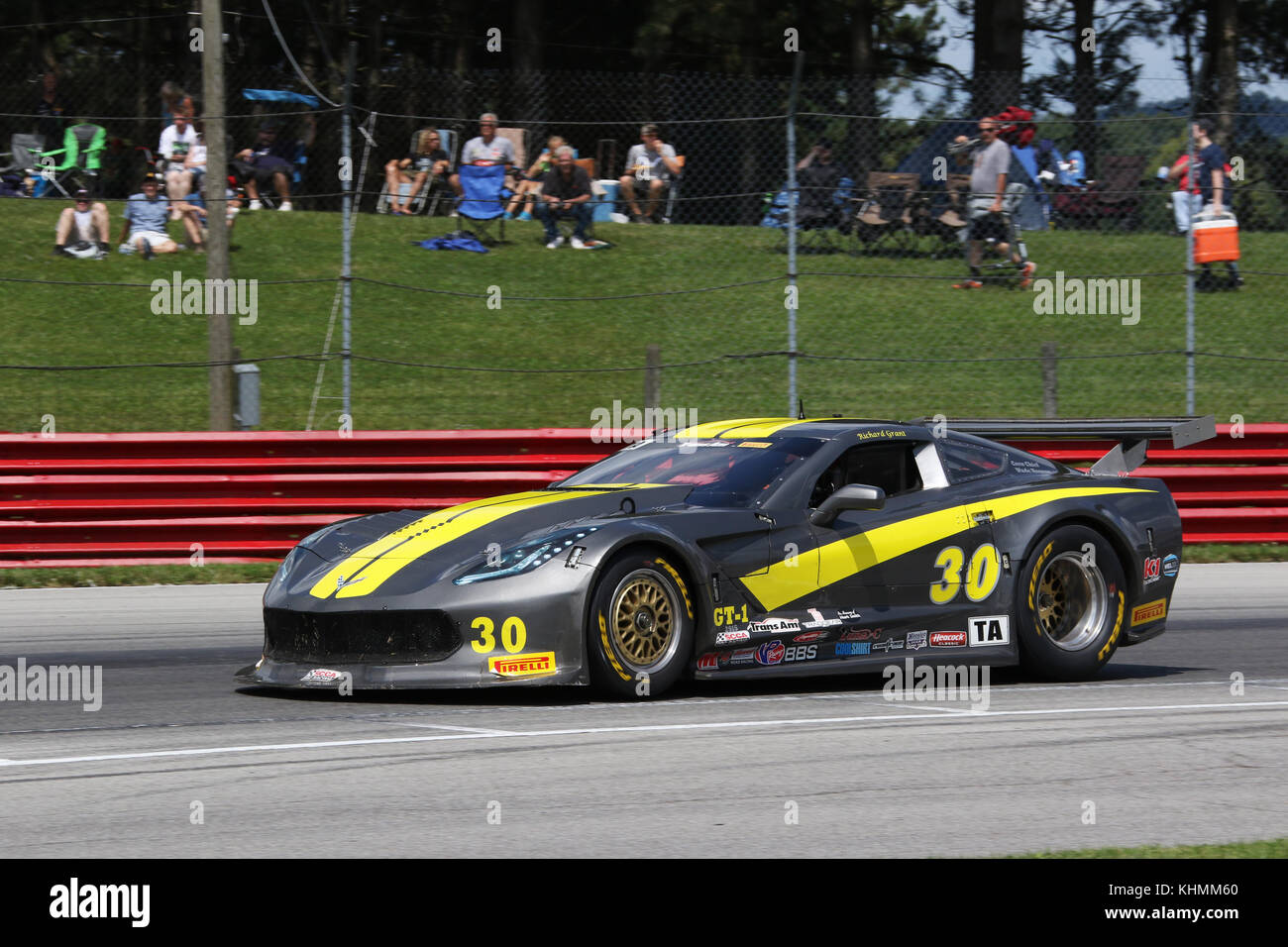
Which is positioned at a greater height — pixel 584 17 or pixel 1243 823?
pixel 584 17

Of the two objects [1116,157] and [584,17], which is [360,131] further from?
[584,17]

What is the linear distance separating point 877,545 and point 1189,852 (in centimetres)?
337

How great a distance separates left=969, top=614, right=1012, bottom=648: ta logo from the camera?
8.44 metres

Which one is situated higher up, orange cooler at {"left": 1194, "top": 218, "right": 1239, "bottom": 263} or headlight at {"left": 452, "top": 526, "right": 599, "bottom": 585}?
orange cooler at {"left": 1194, "top": 218, "right": 1239, "bottom": 263}

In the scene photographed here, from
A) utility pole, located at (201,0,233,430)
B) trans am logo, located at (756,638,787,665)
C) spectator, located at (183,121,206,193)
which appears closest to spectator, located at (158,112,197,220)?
spectator, located at (183,121,206,193)

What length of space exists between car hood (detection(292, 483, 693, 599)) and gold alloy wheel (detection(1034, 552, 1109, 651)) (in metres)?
1.93

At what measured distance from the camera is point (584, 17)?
28.6 m

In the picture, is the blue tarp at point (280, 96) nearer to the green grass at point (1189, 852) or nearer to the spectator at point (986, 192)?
the spectator at point (986, 192)

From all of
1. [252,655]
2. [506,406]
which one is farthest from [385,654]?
[506,406]

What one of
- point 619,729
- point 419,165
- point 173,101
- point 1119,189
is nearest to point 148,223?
point 173,101

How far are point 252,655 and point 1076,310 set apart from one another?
33.3 feet
